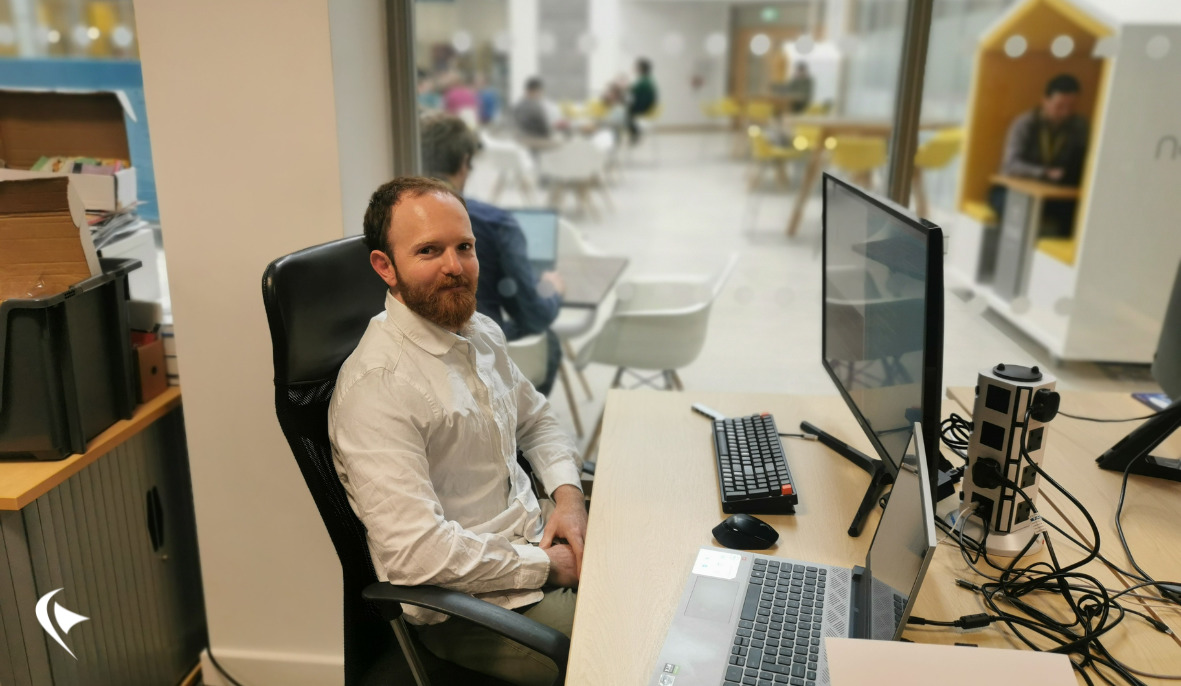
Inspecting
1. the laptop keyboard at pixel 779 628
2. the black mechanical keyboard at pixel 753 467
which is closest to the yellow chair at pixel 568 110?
the black mechanical keyboard at pixel 753 467

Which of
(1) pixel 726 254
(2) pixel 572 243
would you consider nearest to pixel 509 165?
(2) pixel 572 243

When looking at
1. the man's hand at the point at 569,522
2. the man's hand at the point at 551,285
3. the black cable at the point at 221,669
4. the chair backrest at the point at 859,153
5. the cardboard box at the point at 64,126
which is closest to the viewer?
the man's hand at the point at 569,522

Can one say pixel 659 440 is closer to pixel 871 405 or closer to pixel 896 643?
pixel 871 405

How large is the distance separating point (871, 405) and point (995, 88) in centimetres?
245

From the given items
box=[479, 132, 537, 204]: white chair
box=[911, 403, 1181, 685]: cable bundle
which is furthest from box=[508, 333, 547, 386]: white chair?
box=[911, 403, 1181, 685]: cable bundle

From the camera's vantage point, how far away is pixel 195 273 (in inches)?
78.9

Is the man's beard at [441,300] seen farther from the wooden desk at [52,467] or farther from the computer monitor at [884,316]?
the wooden desk at [52,467]

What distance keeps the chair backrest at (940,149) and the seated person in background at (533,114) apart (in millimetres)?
1195

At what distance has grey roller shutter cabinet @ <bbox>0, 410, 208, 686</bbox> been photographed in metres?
1.72

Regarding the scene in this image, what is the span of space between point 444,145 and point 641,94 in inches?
28.1

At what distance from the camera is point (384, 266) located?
1572 millimetres

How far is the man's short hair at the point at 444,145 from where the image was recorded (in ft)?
8.06

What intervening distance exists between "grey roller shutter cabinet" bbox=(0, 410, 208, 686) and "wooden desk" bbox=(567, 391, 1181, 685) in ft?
3.78

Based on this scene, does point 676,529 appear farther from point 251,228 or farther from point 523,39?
point 523,39
